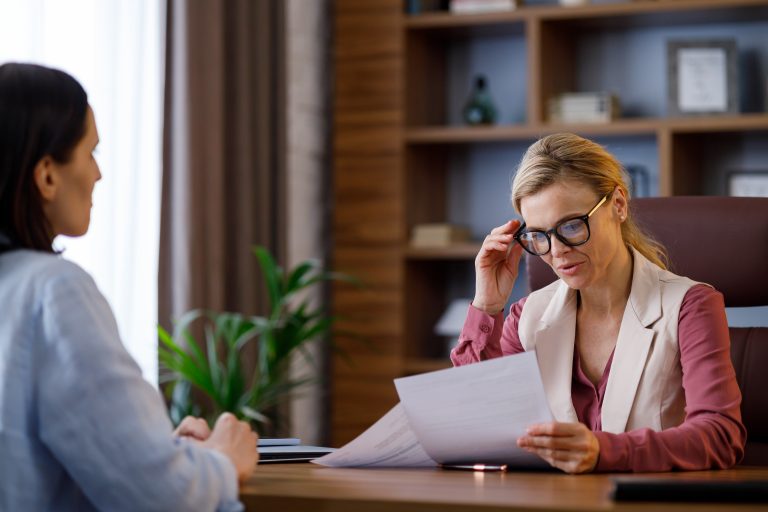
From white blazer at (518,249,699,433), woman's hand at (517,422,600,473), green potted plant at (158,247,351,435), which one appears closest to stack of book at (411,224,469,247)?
green potted plant at (158,247,351,435)

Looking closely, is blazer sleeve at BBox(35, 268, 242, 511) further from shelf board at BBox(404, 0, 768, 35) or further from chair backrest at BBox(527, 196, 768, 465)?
shelf board at BBox(404, 0, 768, 35)

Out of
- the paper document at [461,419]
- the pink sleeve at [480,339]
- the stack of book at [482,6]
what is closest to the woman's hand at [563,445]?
the paper document at [461,419]

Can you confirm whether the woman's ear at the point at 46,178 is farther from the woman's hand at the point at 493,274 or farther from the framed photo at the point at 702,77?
the framed photo at the point at 702,77

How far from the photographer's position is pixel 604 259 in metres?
1.94

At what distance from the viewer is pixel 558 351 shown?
2.00m

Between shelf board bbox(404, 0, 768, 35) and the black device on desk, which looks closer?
the black device on desk

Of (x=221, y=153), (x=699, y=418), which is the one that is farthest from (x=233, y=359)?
(x=699, y=418)

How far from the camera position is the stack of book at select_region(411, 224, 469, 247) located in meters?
4.15

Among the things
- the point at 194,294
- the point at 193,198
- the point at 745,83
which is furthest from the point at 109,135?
the point at 745,83

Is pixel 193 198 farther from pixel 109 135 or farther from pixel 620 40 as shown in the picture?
pixel 620 40

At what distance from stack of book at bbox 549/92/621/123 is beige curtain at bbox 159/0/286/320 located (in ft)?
3.33

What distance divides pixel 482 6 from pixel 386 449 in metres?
2.78

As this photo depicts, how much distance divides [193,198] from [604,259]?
71.9 inches

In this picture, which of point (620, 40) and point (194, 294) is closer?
point (194, 294)
